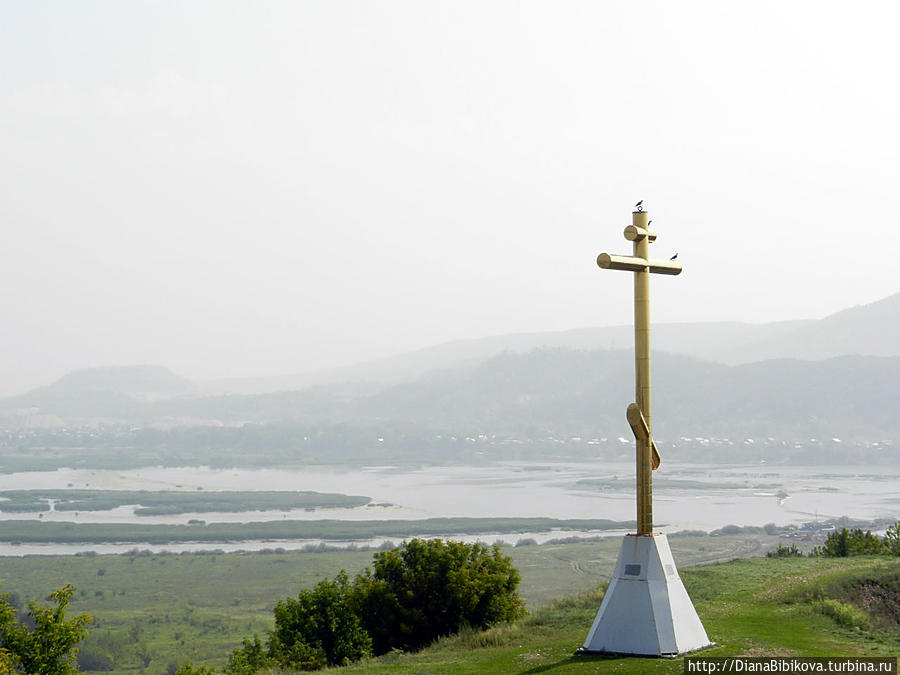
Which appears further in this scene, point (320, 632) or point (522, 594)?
point (522, 594)

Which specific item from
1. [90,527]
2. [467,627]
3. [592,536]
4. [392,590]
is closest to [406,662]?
[467,627]

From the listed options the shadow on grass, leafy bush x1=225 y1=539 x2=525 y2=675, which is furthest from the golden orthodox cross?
leafy bush x1=225 y1=539 x2=525 y2=675

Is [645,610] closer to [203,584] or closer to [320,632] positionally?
[320,632]

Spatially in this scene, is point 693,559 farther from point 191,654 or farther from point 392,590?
point 392,590

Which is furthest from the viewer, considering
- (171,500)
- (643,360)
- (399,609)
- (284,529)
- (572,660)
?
(171,500)

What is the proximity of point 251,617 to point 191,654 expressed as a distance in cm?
1050

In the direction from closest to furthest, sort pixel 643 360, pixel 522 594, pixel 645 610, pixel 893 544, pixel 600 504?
pixel 645 610 → pixel 643 360 → pixel 893 544 → pixel 522 594 → pixel 600 504

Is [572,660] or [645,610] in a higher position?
[645,610]

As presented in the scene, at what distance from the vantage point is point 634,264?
19.3 meters

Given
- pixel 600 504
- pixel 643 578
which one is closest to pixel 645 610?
pixel 643 578

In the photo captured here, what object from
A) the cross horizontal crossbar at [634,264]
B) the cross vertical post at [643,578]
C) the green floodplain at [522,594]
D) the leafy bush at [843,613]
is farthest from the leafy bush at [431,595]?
the cross horizontal crossbar at [634,264]

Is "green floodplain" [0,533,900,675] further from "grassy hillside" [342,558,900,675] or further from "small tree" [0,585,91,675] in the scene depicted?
"small tree" [0,585,91,675]

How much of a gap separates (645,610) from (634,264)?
6.38m

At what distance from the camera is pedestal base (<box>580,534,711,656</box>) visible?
61.0 feet
